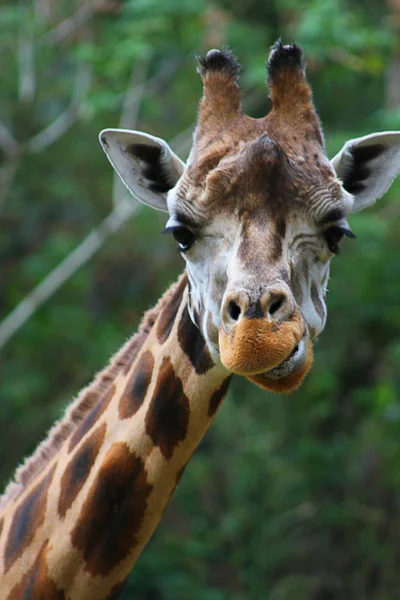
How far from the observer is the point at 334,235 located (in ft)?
13.5

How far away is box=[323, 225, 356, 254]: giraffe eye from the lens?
13.5 ft

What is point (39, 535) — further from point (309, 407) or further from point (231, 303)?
point (309, 407)

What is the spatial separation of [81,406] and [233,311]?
1.55 meters

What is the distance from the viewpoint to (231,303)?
145 inches

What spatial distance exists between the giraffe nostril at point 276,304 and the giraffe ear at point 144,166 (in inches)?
44.8

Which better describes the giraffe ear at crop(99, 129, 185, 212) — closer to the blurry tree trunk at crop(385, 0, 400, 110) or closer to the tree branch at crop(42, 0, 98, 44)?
the tree branch at crop(42, 0, 98, 44)

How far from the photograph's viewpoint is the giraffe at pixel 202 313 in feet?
12.5

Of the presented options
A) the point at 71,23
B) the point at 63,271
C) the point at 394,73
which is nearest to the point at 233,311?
the point at 63,271

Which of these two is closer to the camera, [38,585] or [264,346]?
[264,346]

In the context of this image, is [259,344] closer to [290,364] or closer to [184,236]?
[290,364]

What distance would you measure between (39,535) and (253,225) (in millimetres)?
1810

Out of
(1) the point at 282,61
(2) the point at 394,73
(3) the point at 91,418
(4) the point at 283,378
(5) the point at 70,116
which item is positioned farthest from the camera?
(2) the point at 394,73

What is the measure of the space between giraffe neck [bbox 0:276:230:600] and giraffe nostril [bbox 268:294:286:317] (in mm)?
642

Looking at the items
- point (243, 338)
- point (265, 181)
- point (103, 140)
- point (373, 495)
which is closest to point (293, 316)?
point (243, 338)
